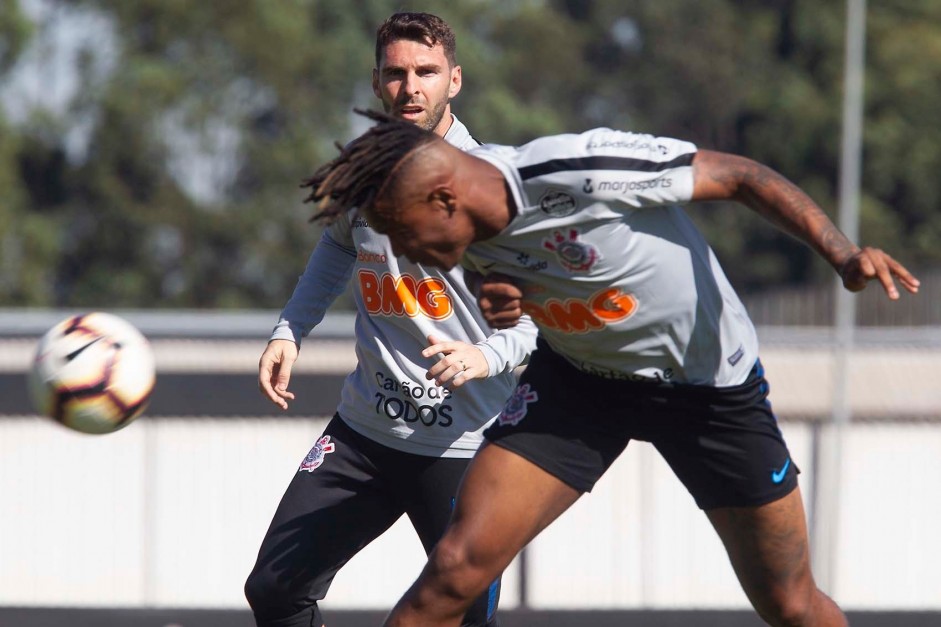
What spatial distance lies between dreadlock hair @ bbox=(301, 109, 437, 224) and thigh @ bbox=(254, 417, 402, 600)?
109 cm

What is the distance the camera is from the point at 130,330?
16.4ft

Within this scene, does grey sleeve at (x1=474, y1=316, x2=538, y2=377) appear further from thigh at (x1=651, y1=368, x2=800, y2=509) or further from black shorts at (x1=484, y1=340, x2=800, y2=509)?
thigh at (x1=651, y1=368, x2=800, y2=509)

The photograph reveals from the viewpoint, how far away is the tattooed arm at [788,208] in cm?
354

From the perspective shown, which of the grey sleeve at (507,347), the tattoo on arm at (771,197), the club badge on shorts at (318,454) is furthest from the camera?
the club badge on shorts at (318,454)

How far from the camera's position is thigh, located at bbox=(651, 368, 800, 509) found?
397 centimetres

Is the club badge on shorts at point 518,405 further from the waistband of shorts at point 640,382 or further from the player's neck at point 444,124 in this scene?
the player's neck at point 444,124

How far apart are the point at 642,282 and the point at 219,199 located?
31.3m

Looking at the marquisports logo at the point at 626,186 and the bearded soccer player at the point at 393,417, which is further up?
the marquisports logo at the point at 626,186

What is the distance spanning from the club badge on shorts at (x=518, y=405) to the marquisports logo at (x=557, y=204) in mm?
620

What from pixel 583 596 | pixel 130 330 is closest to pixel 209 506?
pixel 583 596

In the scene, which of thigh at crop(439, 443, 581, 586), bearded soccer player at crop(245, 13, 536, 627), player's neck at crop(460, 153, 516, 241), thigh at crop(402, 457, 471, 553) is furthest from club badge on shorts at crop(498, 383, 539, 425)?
player's neck at crop(460, 153, 516, 241)

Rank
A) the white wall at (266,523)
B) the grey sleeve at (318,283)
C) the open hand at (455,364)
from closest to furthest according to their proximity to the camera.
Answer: the open hand at (455,364), the grey sleeve at (318,283), the white wall at (266,523)

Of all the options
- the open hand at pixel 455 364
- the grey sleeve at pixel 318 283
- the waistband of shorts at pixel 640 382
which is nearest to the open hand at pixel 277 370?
the grey sleeve at pixel 318 283

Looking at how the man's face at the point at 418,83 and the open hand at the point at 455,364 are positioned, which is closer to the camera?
the open hand at the point at 455,364
